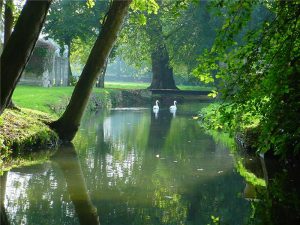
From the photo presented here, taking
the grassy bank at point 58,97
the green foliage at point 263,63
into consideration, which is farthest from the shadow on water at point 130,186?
the grassy bank at point 58,97

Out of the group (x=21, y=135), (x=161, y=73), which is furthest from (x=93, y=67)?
(x=161, y=73)

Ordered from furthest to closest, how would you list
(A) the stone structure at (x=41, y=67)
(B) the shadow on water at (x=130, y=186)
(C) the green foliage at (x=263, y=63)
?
(A) the stone structure at (x=41, y=67), (B) the shadow on water at (x=130, y=186), (C) the green foliage at (x=263, y=63)

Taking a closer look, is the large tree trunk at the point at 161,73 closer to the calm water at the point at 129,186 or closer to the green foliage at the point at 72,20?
the green foliage at the point at 72,20

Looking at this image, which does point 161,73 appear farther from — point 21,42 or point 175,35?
point 21,42

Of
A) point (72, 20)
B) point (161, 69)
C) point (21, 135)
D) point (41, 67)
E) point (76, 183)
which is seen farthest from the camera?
point (161, 69)

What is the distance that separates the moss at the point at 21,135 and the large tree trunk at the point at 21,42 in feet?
13.8

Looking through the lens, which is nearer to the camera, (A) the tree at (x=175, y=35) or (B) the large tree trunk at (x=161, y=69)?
(A) the tree at (x=175, y=35)

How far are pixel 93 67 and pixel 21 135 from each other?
299cm

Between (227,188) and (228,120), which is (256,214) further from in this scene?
(227,188)

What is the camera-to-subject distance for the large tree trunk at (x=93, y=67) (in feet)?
48.2

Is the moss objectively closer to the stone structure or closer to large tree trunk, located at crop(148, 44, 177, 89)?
the stone structure

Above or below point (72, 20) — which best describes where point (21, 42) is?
below

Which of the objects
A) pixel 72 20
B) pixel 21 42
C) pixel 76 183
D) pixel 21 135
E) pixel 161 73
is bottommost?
pixel 76 183

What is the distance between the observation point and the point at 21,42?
807 cm
